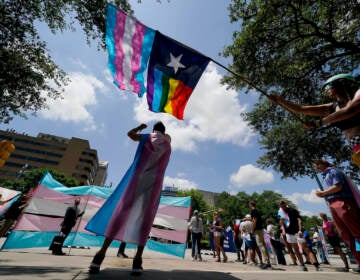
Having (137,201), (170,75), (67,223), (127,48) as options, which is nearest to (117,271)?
(137,201)

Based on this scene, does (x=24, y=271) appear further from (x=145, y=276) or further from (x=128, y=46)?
(x=128, y=46)

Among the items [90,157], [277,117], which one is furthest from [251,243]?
[90,157]

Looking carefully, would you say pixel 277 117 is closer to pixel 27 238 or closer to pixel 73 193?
pixel 73 193

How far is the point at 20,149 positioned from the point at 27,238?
92.0 metres

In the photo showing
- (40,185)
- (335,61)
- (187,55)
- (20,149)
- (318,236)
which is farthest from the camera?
(20,149)

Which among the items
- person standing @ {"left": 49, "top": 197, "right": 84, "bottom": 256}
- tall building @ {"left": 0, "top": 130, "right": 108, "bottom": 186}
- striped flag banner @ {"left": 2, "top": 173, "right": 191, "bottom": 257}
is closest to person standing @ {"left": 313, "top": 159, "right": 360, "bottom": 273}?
person standing @ {"left": 49, "top": 197, "right": 84, "bottom": 256}

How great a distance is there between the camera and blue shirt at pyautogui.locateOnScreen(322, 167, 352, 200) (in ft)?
7.33

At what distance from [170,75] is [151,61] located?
485mm

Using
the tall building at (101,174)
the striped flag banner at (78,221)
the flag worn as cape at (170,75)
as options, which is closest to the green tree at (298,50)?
the flag worn as cape at (170,75)

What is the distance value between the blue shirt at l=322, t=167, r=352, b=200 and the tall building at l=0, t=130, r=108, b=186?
85.0 metres

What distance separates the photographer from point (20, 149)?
7794cm

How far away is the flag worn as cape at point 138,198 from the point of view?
2520mm

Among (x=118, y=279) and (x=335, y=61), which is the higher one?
(x=335, y=61)

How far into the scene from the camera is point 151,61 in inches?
162
